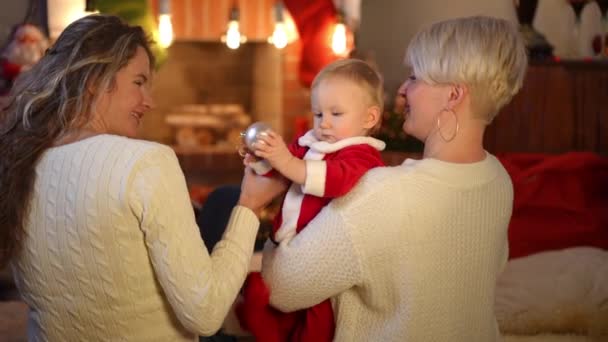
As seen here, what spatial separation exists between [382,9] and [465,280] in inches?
173

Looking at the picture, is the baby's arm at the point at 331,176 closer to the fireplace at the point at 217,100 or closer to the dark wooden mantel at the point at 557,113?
the dark wooden mantel at the point at 557,113

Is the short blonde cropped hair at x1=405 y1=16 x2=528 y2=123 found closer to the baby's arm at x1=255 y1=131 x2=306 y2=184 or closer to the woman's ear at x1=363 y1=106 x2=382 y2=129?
the woman's ear at x1=363 y1=106 x2=382 y2=129

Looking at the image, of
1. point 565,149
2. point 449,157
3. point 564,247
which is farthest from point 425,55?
point 565,149

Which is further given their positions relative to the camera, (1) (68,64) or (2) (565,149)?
(2) (565,149)

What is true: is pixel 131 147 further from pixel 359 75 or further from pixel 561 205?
pixel 561 205

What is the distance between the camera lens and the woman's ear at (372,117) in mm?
1701

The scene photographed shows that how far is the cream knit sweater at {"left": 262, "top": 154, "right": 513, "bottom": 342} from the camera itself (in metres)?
1.55

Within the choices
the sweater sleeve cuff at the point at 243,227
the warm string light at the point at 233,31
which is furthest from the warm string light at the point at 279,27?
the sweater sleeve cuff at the point at 243,227

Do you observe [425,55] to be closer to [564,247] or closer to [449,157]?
[449,157]

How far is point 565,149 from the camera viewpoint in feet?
11.8

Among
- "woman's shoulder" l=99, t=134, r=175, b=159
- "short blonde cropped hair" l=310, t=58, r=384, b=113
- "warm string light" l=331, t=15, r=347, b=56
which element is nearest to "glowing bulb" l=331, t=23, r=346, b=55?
"warm string light" l=331, t=15, r=347, b=56

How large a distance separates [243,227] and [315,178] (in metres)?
0.17

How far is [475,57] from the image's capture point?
1.55 meters

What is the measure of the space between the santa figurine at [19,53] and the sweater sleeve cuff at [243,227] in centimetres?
341
